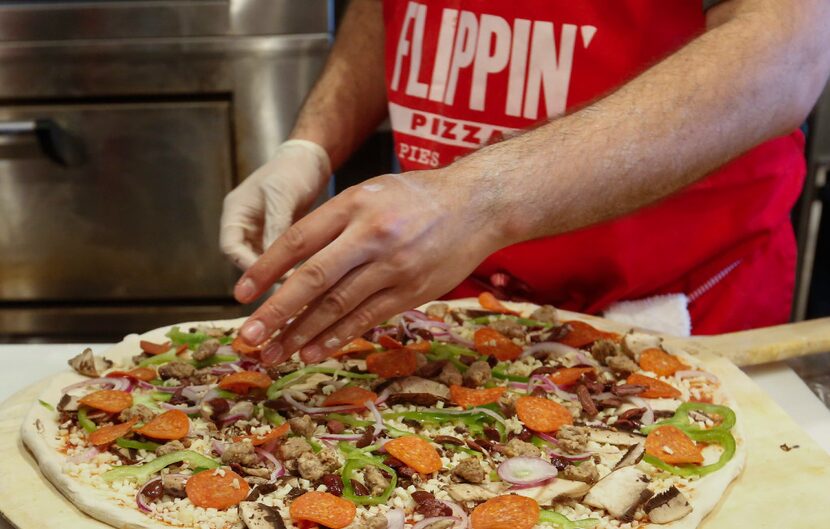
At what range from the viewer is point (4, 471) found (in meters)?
1.55

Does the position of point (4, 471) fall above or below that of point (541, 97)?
below

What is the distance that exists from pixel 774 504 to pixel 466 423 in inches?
21.3

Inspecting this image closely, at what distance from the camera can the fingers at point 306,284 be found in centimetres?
142

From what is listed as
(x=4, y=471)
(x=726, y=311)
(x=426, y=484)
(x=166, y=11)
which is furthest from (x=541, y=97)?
(x=166, y=11)

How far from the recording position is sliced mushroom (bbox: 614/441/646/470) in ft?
5.04

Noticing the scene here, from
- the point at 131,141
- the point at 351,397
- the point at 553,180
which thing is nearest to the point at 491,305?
the point at 351,397

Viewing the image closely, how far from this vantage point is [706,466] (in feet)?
5.06

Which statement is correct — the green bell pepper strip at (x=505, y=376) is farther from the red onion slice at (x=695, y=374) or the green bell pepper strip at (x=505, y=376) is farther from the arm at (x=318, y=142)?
the arm at (x=318, y=142)

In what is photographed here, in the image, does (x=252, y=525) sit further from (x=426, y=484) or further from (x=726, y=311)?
(x=726, y=311)

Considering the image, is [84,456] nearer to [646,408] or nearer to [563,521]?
[563,521]

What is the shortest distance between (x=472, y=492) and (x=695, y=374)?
66 cm

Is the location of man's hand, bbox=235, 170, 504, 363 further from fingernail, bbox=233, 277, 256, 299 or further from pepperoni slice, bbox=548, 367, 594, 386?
pepperoni slice, bbox=548, 367, 594, 386

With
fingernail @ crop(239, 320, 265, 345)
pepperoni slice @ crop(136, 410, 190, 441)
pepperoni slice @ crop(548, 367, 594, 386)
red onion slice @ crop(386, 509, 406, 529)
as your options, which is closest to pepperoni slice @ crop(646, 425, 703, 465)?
pepperoni slice @ crop(548, 367, 594, 386)

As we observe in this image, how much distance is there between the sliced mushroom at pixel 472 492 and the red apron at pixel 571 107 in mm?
713
